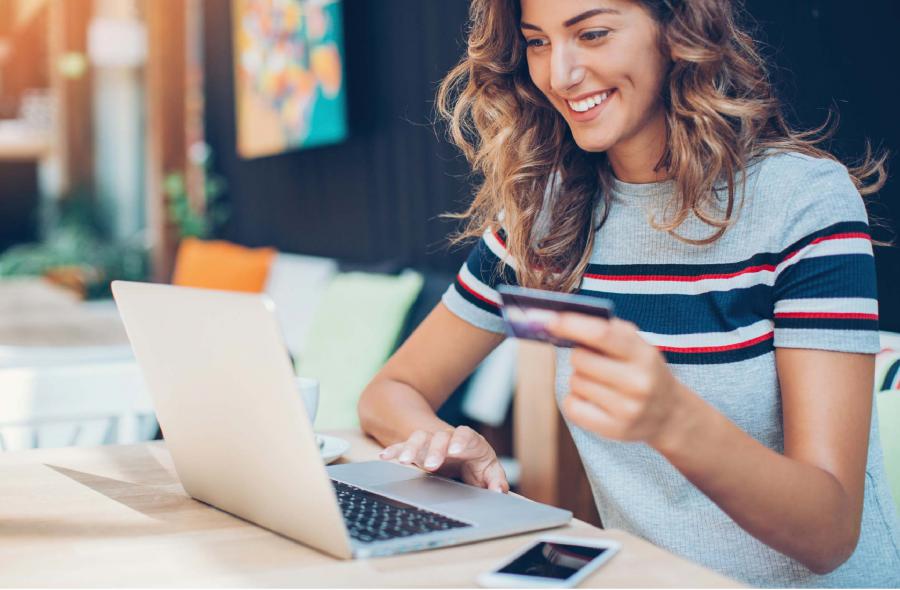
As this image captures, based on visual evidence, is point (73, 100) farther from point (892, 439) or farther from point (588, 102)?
point (892, 439)

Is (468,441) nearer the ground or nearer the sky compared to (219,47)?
nearer the ground

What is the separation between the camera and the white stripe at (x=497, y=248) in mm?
1437

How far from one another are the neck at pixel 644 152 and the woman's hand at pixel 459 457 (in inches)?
17.8

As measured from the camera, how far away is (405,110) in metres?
3.46

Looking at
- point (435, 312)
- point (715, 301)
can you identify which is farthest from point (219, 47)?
point (715, 301)

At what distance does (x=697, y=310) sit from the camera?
1217mm

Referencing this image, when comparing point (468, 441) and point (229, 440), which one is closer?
point (229, 440)

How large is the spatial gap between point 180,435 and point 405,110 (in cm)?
257

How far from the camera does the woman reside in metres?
1.02

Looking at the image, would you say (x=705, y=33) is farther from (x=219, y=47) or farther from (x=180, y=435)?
(x=219, y=47)

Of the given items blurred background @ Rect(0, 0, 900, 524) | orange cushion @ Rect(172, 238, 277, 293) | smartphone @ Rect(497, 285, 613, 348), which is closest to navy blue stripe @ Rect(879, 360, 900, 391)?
blurred background @ Rect(0, 0, 900, 524)

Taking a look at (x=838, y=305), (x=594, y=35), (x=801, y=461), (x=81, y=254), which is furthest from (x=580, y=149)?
(x=81, y=254)

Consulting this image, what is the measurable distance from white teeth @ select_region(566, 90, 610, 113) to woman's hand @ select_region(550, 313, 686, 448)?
1.83ft

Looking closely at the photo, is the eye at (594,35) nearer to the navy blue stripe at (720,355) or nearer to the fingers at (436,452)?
the navy blue stripe at (720,355)
